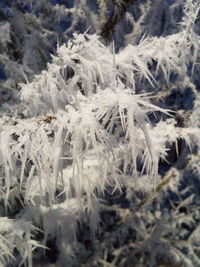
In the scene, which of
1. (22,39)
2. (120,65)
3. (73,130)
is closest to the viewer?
(73,130)

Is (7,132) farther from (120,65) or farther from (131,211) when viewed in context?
(131,211)

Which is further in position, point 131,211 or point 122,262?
point 122,262

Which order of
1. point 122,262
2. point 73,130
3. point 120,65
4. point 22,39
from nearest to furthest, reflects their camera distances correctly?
point 73,130 < point 120,65 < point 22,39 < point 122,262

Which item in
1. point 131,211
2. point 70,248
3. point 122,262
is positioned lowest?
point 122,262

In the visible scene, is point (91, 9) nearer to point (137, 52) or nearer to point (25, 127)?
point (137, 52)

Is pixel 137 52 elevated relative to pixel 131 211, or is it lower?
elevated

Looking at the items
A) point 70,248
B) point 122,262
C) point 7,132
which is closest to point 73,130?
point 7,132
